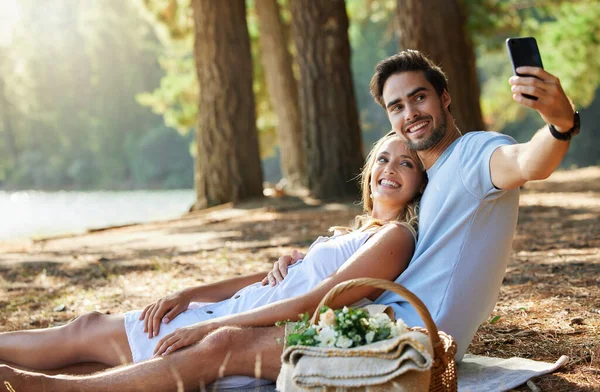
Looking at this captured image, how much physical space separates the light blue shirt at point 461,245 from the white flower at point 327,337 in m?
0.65

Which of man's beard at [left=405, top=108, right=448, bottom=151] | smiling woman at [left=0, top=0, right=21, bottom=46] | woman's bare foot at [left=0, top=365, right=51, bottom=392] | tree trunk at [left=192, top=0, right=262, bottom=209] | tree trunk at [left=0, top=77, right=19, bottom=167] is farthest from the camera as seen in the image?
tree trunk at [left=0, top=77, right=19, bottom=167]

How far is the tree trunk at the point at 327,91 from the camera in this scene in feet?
37.3

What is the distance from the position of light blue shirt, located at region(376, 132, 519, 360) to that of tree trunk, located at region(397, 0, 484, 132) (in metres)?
7.14

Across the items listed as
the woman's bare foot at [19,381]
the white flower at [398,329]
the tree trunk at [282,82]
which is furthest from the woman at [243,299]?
the tree trunk at [282,82]

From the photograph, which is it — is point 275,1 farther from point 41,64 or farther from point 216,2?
point 41,64

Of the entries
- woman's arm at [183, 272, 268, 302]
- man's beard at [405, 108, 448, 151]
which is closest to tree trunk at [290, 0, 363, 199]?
woman's arm at [183, 272, 268, 302]

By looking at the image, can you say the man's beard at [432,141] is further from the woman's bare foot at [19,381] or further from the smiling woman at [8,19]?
the smiling woman at [8,19]

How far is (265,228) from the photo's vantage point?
931cm

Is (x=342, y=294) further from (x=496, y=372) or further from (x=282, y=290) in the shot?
(x=496, y=372)

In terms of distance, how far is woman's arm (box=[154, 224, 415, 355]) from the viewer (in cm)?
305

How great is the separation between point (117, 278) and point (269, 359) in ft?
12.1

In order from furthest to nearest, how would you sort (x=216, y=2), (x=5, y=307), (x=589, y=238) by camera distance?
(x=216, y=2), (x=589, y=238), (x=5, y=307)

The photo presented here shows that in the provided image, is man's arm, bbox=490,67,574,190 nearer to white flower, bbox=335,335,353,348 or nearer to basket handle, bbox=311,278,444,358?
basket handle, bbox=311,278,444,358

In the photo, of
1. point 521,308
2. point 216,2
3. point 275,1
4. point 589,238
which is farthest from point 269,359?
point 275,1
